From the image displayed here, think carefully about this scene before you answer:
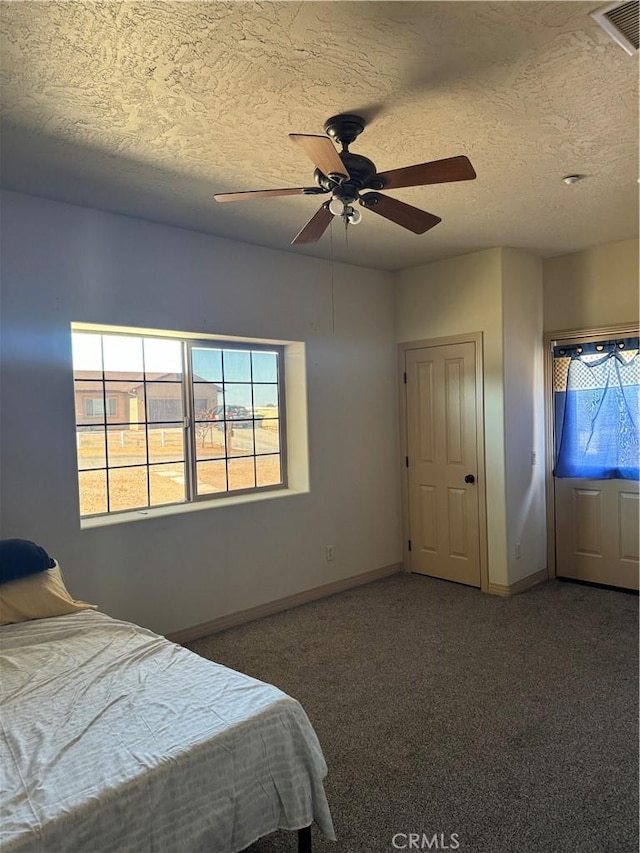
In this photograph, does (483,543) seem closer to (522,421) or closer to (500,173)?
(522,421)

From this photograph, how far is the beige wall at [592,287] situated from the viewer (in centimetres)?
425

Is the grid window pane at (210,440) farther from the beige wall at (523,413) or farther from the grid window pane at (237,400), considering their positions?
the beige wall at (523,413)

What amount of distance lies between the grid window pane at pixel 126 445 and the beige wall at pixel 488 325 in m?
2.61

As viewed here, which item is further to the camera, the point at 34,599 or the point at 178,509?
the point at 178,509

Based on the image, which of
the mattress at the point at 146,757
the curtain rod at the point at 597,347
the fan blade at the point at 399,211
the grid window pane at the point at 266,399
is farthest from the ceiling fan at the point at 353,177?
the curtain rod at the point at 597,347

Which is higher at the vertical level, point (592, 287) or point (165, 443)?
point (592, 287)

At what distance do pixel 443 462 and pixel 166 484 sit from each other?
7.66 feet

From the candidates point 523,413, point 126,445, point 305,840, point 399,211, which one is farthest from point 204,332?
point 305,840

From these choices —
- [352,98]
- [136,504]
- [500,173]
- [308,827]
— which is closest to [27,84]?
[352,98]

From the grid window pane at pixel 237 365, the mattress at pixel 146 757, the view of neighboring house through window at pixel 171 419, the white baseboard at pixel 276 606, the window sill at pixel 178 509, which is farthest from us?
the grid window pane at pixel 237 365

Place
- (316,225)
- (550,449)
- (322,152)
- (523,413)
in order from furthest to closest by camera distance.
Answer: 1. (550,449)
2. (523,413)
3. (316,225)
4. (322,152)

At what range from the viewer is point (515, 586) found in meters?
4.41

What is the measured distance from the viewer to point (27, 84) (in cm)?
199

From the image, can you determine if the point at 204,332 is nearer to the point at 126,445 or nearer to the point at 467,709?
the point at 126,445
